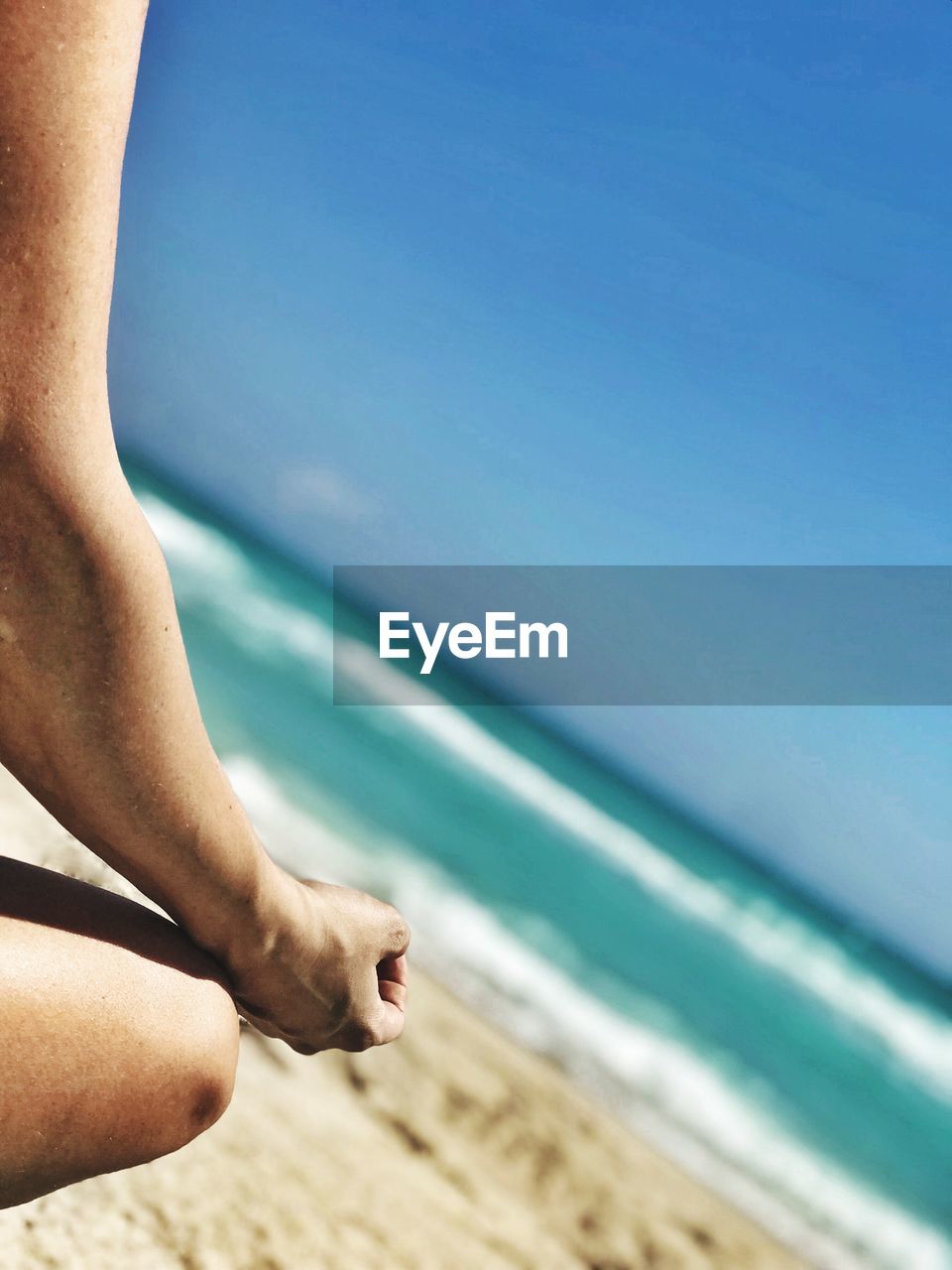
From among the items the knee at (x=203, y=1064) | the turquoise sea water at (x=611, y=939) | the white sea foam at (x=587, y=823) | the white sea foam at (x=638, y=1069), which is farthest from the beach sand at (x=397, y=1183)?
the white sea foam at (x=587, y=823)

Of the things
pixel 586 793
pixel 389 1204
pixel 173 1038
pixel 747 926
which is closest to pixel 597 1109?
pixel 389 1204

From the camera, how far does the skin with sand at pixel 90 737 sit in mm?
638

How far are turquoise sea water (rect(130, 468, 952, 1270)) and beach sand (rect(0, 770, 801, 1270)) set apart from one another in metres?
0.33

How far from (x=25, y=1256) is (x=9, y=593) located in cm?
109

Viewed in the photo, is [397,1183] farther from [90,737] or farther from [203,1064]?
[90,737]

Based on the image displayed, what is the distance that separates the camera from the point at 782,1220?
3.12 m

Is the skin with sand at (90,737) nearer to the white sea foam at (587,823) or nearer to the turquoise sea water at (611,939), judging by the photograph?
the turquoise sea water at (611,939)

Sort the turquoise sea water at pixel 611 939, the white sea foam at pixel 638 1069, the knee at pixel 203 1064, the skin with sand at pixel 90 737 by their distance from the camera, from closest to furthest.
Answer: the skin with sand at pixel 90 737 → the knee at pixel 203 1064 → the white sea foam at pixel 638 1069 → the turquoise sea water at pixel 611 939

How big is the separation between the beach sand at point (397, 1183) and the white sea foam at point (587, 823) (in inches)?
147

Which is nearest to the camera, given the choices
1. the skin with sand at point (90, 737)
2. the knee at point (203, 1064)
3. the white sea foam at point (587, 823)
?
the skin with sand at point (90, 737)

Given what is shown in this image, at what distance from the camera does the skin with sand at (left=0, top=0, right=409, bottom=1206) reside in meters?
0.64

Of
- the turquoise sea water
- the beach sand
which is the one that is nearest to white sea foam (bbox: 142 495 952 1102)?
the turquoise sea water

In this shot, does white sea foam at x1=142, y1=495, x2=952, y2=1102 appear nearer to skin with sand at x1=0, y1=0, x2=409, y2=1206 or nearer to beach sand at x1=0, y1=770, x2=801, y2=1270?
beach sand at x1=0, y1=770, x2=801, y2=1270

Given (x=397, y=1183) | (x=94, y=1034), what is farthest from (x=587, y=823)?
(x=94, y=1034)
